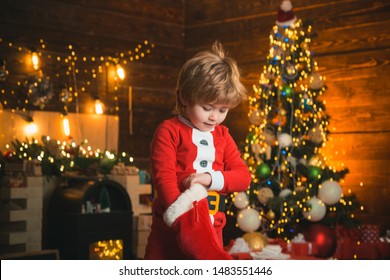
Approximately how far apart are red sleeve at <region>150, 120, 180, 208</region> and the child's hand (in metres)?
0.03

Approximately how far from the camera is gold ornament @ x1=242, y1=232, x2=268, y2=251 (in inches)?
186

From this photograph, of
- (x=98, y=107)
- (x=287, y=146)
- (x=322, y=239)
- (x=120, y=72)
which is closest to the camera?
(x=322, y=239)

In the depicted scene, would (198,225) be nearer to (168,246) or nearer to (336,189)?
(168,246)

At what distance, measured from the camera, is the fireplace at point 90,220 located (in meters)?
4.61

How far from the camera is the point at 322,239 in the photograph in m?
4.91

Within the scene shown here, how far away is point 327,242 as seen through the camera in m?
4.91

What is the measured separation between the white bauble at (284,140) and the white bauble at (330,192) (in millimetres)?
374

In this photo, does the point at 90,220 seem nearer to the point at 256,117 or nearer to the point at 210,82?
the point at 256,117

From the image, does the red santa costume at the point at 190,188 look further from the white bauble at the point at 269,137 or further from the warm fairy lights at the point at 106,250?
the white bauble at the point at 269,137

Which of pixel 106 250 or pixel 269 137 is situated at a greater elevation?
pixel 269 137

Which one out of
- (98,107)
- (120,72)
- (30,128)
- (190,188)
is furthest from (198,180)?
(120,72)

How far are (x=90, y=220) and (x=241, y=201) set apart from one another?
1.07m

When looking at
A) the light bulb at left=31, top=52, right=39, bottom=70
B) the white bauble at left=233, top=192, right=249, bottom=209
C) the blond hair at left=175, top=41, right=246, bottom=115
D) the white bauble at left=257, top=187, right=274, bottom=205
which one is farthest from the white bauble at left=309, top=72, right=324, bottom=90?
the blond hair at left=175, top=41, right=246, bottom=115

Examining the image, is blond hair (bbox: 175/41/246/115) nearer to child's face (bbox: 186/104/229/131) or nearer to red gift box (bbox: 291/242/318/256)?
child's face (bbox: 186/104/229/131)
